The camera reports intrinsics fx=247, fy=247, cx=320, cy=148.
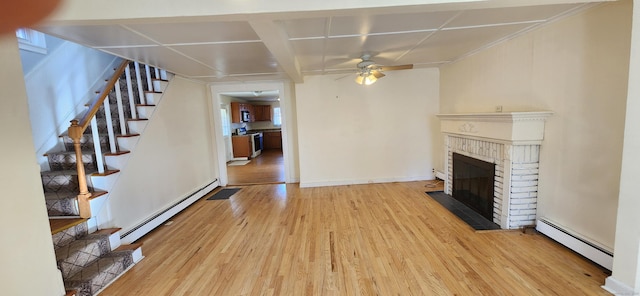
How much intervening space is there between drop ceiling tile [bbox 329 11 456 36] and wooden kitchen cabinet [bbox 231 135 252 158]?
6.41 metres

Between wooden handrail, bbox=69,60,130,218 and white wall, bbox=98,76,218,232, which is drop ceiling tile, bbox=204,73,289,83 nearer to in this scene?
white wall, bbox=98,76,218,232

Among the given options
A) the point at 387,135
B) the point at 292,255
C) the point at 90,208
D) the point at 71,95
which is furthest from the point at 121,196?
the point at 387,135

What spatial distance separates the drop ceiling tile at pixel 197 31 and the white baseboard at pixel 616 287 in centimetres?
328

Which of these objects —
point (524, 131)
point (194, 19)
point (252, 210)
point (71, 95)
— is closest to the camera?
point (194, 19)

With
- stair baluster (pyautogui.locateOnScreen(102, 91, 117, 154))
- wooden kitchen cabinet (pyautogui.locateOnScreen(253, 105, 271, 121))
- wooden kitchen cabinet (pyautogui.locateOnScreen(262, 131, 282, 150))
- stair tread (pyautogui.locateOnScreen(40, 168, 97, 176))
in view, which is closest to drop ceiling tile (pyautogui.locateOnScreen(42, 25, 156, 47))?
stair baluster (pyautogui.locateOnScreen(102, 91, 117, 154))

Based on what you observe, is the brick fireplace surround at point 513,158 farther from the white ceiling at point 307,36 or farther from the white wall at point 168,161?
the white wall at point 168,161

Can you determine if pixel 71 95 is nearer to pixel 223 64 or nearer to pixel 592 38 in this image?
pixel 223 64

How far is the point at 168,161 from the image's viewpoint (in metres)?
3.63

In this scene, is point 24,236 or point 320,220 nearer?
point 24,236

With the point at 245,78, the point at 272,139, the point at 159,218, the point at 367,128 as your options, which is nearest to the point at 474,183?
the point at 367,128

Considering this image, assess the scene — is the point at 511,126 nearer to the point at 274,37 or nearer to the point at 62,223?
the point at 274,37

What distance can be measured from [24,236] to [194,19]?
5.65ft

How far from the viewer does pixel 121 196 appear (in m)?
2.69

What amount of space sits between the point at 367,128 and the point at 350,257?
285cm
